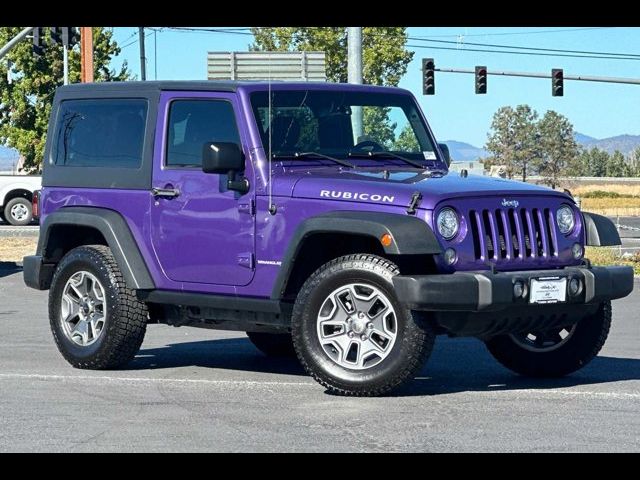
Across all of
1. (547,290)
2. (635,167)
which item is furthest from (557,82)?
(635,167)

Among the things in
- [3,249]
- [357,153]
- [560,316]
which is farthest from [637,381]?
[3,249]

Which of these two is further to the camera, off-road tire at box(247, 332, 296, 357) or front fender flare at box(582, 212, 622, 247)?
off-road tire at box(247, 332, 296, 357)

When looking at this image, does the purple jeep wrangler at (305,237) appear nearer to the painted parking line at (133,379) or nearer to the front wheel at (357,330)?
the front wheel at (357,330)

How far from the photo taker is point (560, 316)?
9211mm

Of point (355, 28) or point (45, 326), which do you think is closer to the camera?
point (45, 326)

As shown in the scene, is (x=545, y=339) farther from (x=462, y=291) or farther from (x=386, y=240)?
(x=386, y=240)

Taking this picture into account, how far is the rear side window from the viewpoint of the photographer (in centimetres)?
1046

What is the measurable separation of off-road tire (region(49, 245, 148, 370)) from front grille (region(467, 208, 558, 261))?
270 cm

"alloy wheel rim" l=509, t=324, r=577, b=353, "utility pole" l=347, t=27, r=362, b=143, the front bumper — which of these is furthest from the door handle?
"utility pole" l=347, t=27, r=362, b=143

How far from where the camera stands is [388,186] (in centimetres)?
890

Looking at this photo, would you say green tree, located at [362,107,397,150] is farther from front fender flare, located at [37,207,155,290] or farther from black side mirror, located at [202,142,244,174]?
front fender flare, located at [37,207,155,290]
